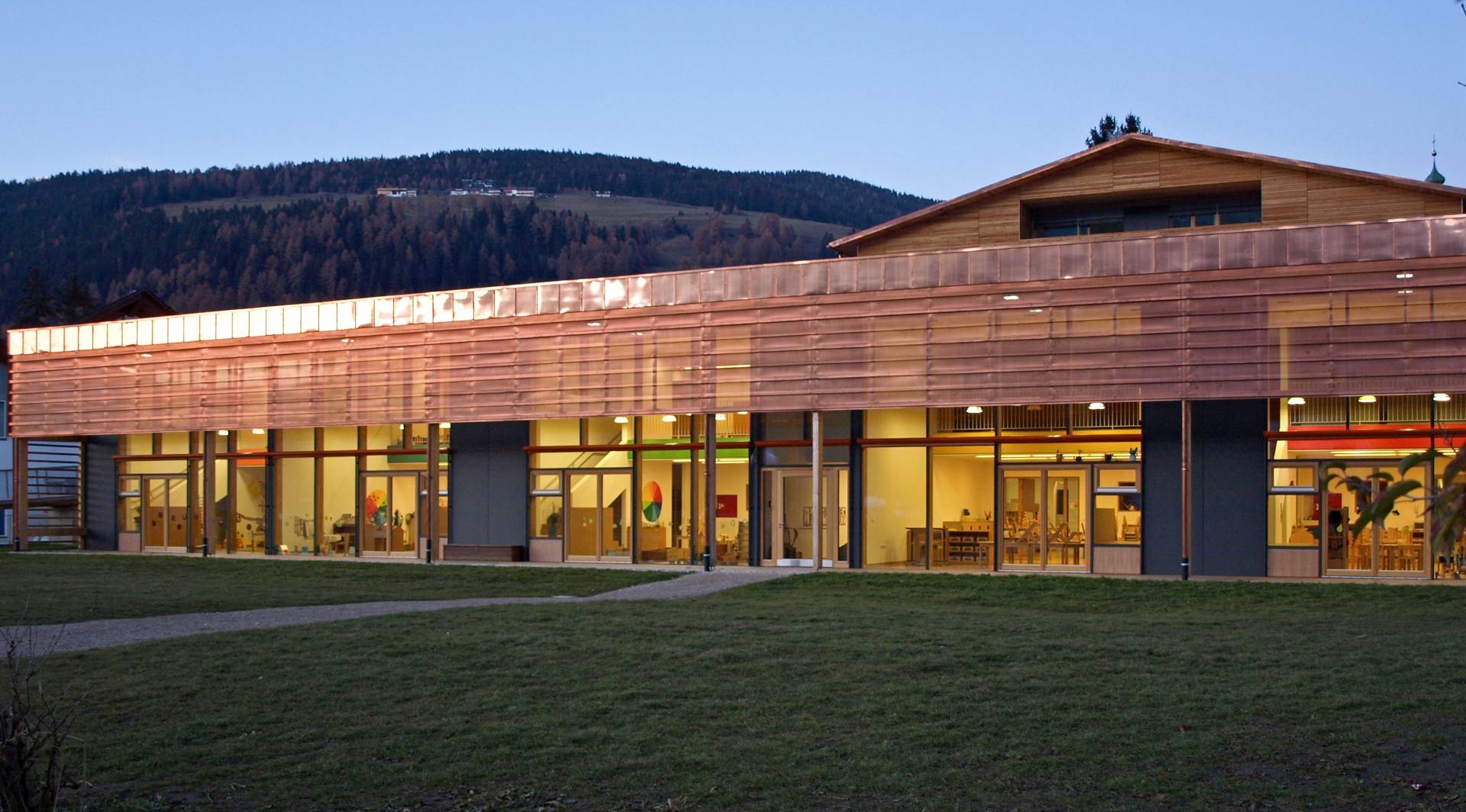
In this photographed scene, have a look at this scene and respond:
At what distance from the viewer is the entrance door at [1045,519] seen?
26.3 meters

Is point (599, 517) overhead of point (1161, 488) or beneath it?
beneath

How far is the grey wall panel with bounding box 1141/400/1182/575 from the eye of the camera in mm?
25516

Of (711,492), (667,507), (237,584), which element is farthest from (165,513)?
(711,492)

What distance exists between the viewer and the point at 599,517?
104ft

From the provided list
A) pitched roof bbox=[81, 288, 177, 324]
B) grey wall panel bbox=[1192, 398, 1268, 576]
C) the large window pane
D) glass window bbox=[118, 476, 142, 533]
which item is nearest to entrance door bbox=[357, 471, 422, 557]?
glass window bbox=[118, 476, 142, 533]

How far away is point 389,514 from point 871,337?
14.1m

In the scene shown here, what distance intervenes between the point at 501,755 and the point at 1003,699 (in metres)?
4.18

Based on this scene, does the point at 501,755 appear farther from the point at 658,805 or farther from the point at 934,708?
the point at 934,708

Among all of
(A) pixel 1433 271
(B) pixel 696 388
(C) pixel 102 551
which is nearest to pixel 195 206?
(C) pixel 102 551

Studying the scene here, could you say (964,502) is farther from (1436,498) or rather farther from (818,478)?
(1436,498)

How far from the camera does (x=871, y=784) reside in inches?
375

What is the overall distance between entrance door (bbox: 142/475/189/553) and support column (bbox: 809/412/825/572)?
19.3 meters

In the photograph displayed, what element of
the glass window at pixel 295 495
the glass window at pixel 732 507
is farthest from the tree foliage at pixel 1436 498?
the glass window at pixel 295 495

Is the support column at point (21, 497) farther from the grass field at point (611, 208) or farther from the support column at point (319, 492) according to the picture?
the grass field at point (611, 208)
